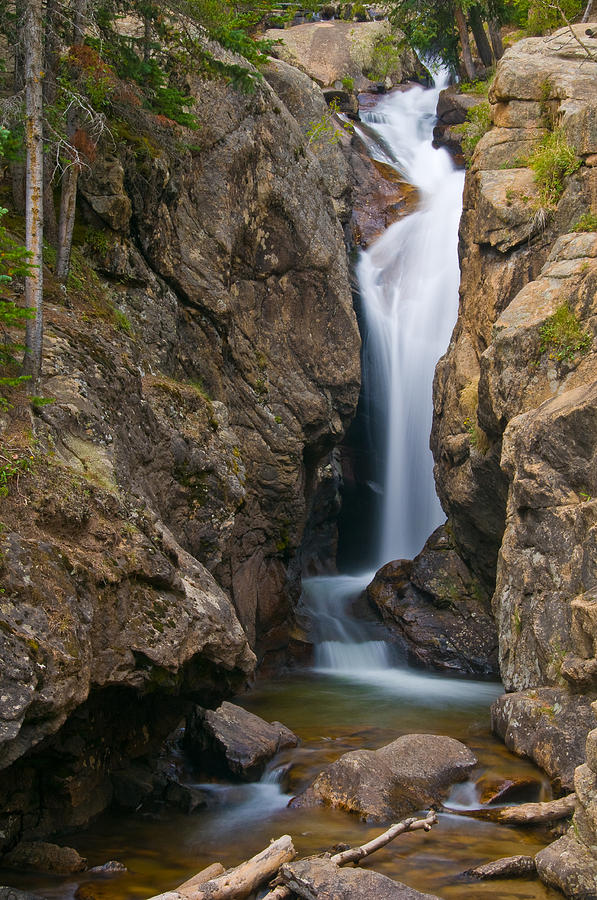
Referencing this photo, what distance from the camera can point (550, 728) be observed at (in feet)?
34.8

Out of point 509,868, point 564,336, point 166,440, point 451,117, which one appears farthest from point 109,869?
point 451,117

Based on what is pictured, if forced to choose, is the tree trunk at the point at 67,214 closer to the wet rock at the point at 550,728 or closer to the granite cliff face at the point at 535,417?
the granite cliff face at the point at 535,417

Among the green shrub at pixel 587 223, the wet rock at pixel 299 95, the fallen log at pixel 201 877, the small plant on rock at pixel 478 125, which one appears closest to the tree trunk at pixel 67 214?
the fallen log at pixel 201 877

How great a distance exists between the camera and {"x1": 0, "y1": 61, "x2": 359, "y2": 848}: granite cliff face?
7.42 m

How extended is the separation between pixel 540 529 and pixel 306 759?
5.04m

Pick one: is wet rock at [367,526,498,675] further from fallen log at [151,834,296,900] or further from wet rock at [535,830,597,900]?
fallen log at [151,834,296,900]

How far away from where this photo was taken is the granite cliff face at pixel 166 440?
7422 mm

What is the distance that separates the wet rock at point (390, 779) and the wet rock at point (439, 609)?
683 centimetres

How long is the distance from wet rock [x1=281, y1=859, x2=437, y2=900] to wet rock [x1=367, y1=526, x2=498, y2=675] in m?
10.7

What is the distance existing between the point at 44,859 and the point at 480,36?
3244 cm

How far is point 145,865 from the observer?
799 cm

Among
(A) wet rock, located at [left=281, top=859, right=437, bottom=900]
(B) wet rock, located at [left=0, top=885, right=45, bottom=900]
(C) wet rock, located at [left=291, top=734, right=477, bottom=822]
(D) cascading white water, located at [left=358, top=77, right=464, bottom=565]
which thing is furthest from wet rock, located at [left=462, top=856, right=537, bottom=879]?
(D) cascading white water, located at [left=358, top=77, right=464, bottom=565]

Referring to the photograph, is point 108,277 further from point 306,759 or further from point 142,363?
point 306,759

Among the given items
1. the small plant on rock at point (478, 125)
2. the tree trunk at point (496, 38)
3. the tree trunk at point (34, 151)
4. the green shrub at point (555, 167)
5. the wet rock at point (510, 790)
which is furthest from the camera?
the tree trunk at point (496, 38)
